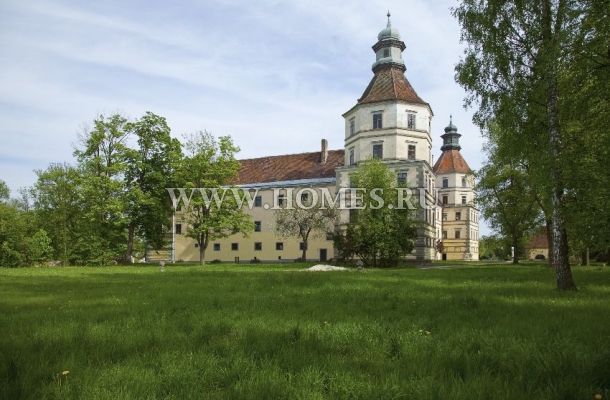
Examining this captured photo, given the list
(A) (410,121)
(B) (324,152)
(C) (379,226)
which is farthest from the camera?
(B) (324,152)

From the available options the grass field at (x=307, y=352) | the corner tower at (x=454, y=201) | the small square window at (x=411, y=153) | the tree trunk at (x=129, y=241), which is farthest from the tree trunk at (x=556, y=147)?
the corner tower at (x=454, y=201)

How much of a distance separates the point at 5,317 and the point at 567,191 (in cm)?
1606

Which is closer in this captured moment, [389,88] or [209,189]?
[209,189]

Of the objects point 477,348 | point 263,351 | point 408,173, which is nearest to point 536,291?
point 477,348

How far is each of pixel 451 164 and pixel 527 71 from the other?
231 feet

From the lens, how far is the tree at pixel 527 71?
11828 millimetres

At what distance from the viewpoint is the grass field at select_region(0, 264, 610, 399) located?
11.4 ft

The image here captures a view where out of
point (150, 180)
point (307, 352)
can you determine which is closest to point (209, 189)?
point (150, 180)

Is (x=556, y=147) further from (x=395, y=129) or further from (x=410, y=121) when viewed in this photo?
(x=410, y=121)

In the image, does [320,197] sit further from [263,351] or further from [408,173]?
[263,351]

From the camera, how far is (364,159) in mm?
48031

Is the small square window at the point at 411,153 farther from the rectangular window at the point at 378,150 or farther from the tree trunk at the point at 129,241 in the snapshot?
the tree trunk at the point at 129,241

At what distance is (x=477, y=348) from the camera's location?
482 centimetres

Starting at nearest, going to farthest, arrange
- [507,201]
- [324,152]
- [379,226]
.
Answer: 1. [379,226]
2. [507,201]
3. [324,152]
